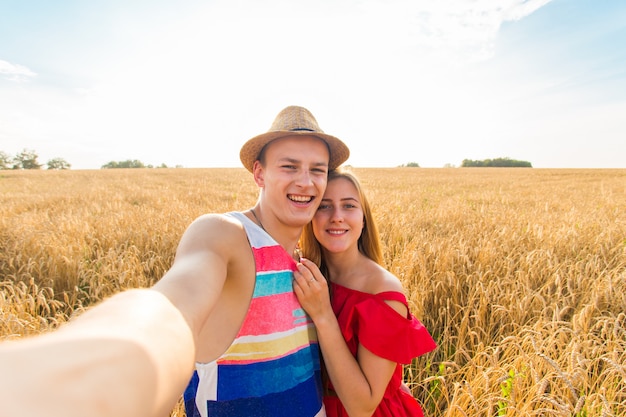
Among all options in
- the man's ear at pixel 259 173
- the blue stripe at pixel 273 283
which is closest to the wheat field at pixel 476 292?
the blue stripe at pixel 273 283

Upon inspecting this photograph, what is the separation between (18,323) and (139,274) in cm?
121

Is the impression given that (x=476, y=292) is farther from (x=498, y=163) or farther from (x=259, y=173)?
(x=498, y=163)

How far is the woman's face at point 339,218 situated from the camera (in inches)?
70.7

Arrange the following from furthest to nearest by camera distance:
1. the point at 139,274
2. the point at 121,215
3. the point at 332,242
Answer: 1. the point at 121,215
2. the point at 139,274
3. the point at 332,242

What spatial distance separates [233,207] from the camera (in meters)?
7.89

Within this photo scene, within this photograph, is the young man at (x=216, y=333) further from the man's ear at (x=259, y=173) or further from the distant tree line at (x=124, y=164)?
the distant tree line at (x=124, y=164)

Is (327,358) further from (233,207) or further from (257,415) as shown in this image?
(233,207)

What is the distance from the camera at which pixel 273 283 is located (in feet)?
4.34

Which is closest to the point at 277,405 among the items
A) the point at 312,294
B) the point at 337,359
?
the point at 337,359

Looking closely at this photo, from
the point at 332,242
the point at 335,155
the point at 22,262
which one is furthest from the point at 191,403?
the point at 22,262

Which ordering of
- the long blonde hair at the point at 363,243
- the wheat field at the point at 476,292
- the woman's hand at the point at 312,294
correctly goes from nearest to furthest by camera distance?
the woman's hand at the point at 312,294, the wheat field at the point at 476,292, the long blonde hair at the point at 363,243

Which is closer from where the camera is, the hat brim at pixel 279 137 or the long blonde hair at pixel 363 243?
the hat brim at pixel 279 137

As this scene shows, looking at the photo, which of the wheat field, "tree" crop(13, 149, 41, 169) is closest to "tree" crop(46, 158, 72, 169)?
"tree" crop(13, 149, 41, 169)

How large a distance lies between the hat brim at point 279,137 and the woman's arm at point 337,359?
63 cm
